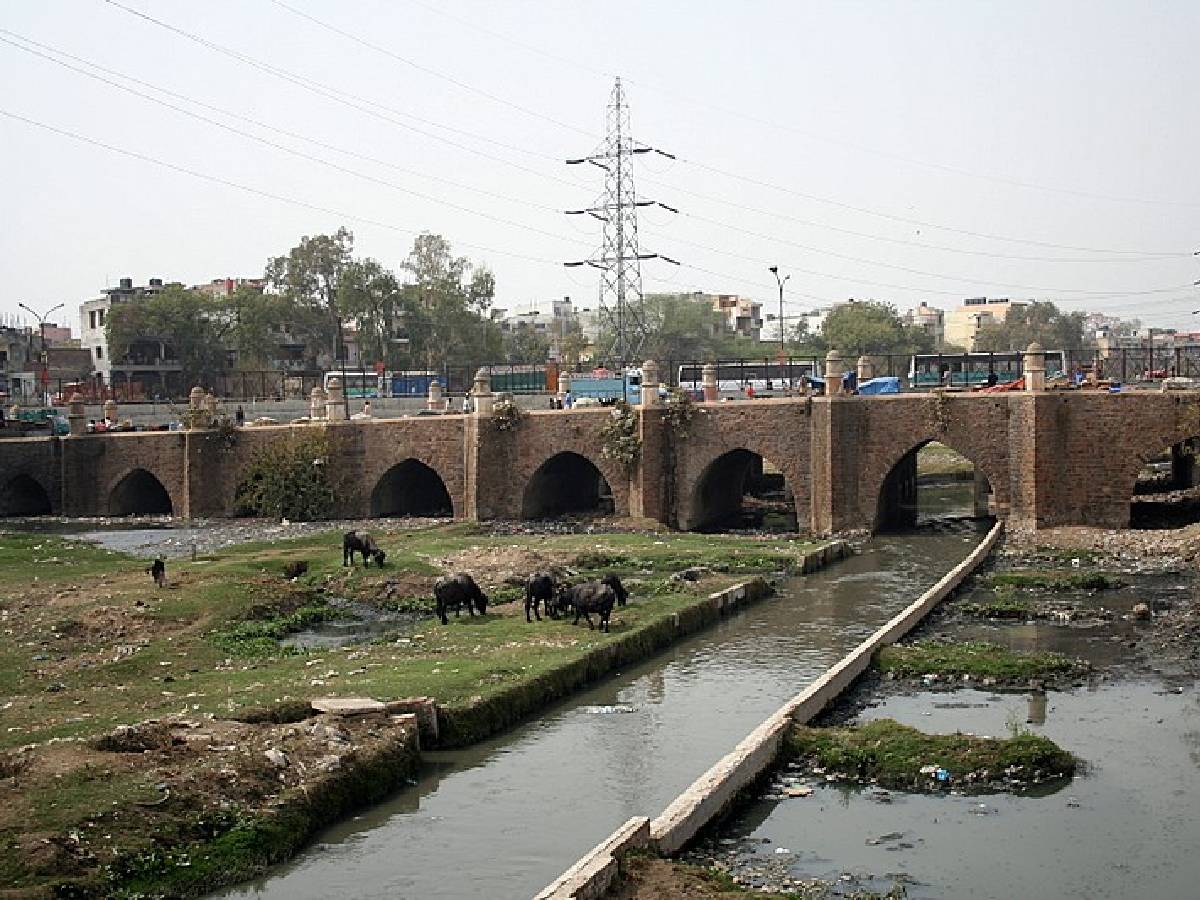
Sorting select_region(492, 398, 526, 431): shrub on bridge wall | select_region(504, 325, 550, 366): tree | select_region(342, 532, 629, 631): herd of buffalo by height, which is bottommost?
select_region(342, 532, 629, 631): herd of buffalo

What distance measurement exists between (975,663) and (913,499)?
1181 inches

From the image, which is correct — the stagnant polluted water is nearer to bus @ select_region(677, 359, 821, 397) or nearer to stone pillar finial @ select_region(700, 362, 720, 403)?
stone pillar finial @ select_region(700, 362, 720, 403)

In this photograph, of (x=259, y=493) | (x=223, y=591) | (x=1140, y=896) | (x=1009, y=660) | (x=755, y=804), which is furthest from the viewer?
(x=259, y=493)

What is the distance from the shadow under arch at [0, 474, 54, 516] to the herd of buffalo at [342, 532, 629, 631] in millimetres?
43232

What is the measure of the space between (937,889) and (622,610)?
1574 centimetres

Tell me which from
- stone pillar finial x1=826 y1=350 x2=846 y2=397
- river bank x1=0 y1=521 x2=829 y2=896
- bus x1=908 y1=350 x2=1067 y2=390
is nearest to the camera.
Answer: river bank x1=0 y1=521 x2=829 y2=896

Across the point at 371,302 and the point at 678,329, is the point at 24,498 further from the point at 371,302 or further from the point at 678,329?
the point at 678,329

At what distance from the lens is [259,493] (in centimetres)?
5862

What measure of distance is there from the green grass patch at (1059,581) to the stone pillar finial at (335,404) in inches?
1220

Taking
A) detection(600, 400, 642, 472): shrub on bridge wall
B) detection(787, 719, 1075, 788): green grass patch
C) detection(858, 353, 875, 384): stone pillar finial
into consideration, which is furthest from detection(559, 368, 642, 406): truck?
detection(787, 719, 1075, 788): green grass patch

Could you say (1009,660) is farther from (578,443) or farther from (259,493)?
(259,493)

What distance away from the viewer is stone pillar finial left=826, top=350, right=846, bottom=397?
149ft

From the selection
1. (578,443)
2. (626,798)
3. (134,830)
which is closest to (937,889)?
(626,798)

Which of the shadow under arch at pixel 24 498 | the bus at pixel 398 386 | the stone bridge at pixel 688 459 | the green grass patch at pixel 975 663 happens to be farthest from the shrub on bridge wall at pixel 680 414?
the bus at pixel 398 386
